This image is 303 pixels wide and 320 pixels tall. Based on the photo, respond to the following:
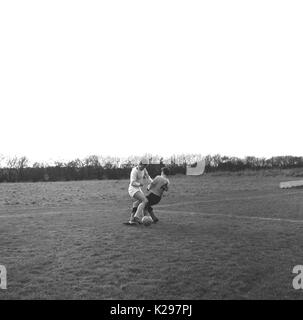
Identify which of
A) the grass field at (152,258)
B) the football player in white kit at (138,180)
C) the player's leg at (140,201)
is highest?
the football player in white kit at (138,180)

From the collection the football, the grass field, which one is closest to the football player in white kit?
the football

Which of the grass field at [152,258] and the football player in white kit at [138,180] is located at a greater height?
the football player in white kit at [138,180]

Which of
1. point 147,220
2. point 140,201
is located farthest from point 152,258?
point 140,201

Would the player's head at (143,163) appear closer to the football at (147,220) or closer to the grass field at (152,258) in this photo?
the football at (147,220)

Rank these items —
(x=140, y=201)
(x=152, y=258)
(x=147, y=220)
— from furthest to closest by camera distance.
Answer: (x=140, y=201)
(x=147, y=220)
(x=152, y=258)

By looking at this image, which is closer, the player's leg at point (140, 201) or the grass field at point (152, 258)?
the grass field at point (152, 258)

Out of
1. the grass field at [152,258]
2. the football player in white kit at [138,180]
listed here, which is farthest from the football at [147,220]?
the football player in white kit at [138,180]

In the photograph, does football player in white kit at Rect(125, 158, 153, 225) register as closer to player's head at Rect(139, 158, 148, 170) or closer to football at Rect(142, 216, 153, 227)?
player's head at Rect(139, 158, 148, 170)

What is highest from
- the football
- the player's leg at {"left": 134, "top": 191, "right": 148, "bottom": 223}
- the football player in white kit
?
the football player in white kit

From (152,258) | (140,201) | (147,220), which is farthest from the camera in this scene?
(140,201)

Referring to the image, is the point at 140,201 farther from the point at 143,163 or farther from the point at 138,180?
the point at 143,163

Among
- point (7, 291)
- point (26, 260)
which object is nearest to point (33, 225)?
point (26, 260)
